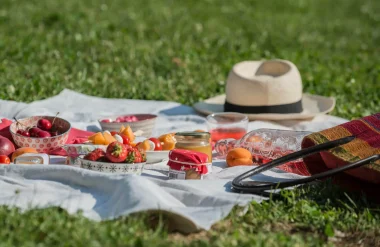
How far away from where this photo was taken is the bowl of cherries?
4.62m

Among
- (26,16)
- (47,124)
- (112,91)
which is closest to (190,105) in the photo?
(112,91)

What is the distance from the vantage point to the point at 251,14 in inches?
476

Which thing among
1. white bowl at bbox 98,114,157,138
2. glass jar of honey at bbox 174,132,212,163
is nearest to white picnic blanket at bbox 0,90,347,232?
glass jar of honey at bbox 174,132,212,163

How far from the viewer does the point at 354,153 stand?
13.4 ft

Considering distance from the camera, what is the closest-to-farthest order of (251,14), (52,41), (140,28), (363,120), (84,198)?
1. (84,198)
2. (363,120)
3. (52,41)
4. (140,28)
5. (251,14)

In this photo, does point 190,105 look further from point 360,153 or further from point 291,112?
point 360,153

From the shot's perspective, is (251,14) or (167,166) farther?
(251,14)

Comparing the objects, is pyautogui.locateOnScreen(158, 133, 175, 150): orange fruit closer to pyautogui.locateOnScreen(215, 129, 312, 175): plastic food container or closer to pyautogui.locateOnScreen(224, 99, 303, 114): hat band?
pyautogui.locateOnScreen(215, 129, 312, 175): plastic food container

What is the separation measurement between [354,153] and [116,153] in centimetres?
133

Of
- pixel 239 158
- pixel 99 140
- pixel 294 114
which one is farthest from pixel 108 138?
pixel 294 114

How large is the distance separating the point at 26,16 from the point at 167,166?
5732 millimetres

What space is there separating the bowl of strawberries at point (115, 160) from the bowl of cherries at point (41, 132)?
50 centimetres

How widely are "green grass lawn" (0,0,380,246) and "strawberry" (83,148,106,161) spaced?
0.77 m

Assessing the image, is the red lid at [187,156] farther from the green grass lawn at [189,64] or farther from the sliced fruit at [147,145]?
the green grass lawn at [189,64]
